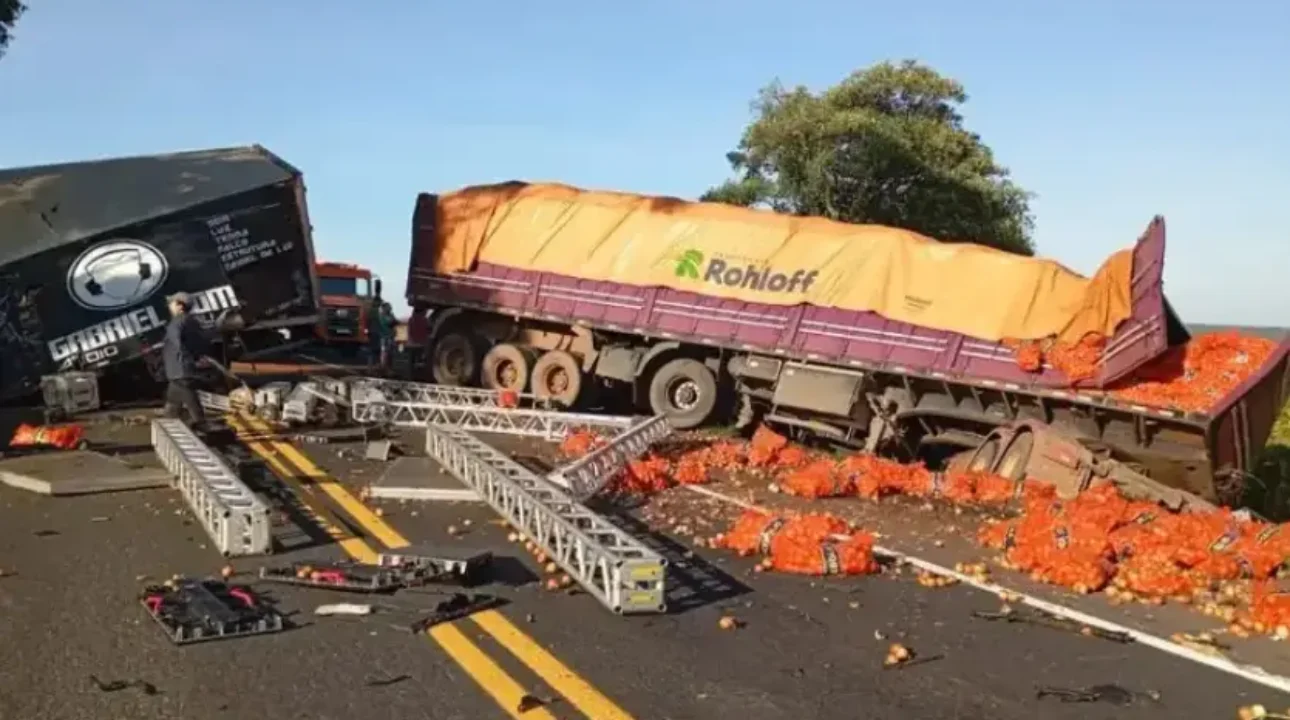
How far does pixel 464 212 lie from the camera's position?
2073cm

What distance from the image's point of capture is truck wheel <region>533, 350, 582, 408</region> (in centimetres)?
1938

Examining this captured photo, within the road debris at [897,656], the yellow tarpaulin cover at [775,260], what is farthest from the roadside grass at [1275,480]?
the road debris at [897,656]

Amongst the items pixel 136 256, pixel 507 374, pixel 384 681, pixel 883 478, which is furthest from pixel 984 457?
pixel 136 256

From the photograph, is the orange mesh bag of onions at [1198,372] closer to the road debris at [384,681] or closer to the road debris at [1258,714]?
the road debris at [1258,714]

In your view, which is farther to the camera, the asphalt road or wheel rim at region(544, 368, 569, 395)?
wheel rim at region(544, 368, 569, 395)

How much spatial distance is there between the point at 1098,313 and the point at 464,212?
444 inches

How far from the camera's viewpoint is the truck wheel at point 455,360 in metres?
20.9

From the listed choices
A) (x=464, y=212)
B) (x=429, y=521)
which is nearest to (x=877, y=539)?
(x=429, y=521)

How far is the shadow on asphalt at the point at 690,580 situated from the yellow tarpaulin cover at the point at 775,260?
709 cm

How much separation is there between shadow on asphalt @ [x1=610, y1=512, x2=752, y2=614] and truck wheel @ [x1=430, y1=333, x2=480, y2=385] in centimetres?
1186

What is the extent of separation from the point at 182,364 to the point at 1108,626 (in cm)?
1104

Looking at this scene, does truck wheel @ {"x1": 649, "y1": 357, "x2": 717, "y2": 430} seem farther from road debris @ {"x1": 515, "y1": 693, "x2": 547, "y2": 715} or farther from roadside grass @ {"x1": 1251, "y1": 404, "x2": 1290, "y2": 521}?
road debris @ {"x1": 515, "y1": 693, "x2": 547, "y2": 715}

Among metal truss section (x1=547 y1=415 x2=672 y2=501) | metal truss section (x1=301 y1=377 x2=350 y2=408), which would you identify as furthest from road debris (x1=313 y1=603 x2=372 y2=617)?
metal truss section (x1=301 y1=377 x2=350 y2=408)

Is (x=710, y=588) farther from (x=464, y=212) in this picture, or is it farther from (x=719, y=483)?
(x=464, y=212)
